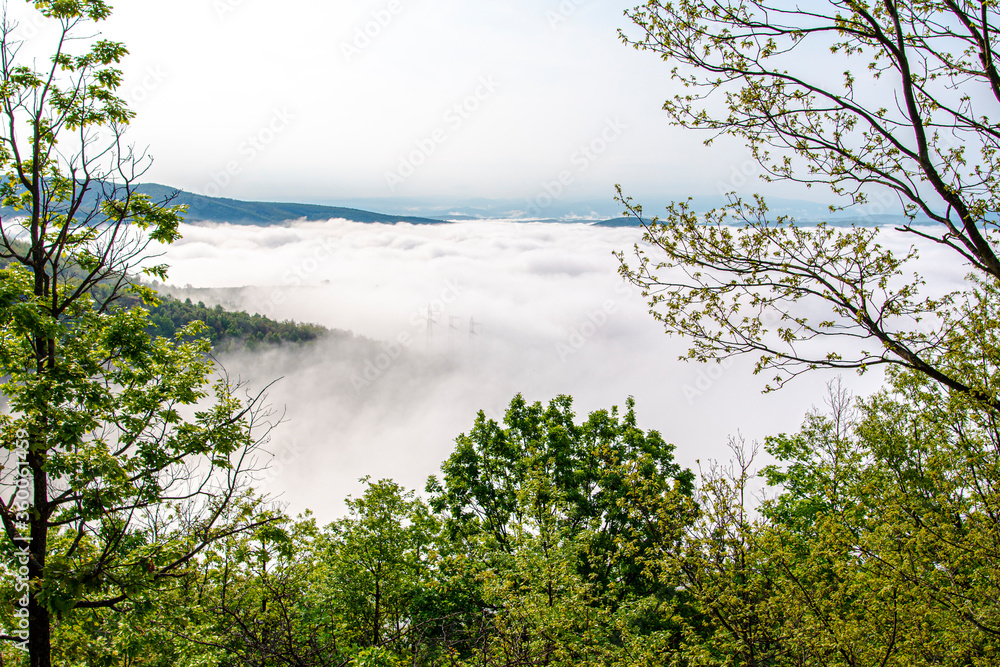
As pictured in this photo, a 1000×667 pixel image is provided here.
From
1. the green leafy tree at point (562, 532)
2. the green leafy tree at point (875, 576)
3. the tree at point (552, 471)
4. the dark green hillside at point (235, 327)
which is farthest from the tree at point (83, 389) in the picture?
the dark green hillside at point (235, 327)

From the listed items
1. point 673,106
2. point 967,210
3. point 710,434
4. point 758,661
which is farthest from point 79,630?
point 710,434

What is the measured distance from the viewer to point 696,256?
308 inches

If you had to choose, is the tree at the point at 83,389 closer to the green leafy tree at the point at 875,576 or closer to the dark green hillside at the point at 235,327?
the green leafy tree at the point at 875,576

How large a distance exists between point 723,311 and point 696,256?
0.89 metres

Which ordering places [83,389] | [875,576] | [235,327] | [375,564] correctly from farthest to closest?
1. [235,327]
2. [375,564]
3. [875,576]
4. [83,389]

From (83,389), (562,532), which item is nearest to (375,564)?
(562,532)

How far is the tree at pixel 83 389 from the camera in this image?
23.1 feet

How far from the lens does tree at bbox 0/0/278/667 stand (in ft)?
23.1

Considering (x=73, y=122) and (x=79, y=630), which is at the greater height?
(x=73, y=122)

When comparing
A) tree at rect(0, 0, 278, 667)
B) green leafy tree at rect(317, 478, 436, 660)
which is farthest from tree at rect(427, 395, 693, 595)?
tree at rect(0, 0, 278, 667)

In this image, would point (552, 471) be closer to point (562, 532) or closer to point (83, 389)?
point (562, 532)

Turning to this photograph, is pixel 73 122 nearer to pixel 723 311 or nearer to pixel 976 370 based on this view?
pixel 723 311

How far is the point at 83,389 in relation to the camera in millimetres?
7289

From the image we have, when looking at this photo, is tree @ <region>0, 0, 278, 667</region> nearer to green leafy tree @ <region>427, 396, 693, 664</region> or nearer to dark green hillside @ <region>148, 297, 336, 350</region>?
green leafy tree @ <region>427, 396, 693, 664</region>
